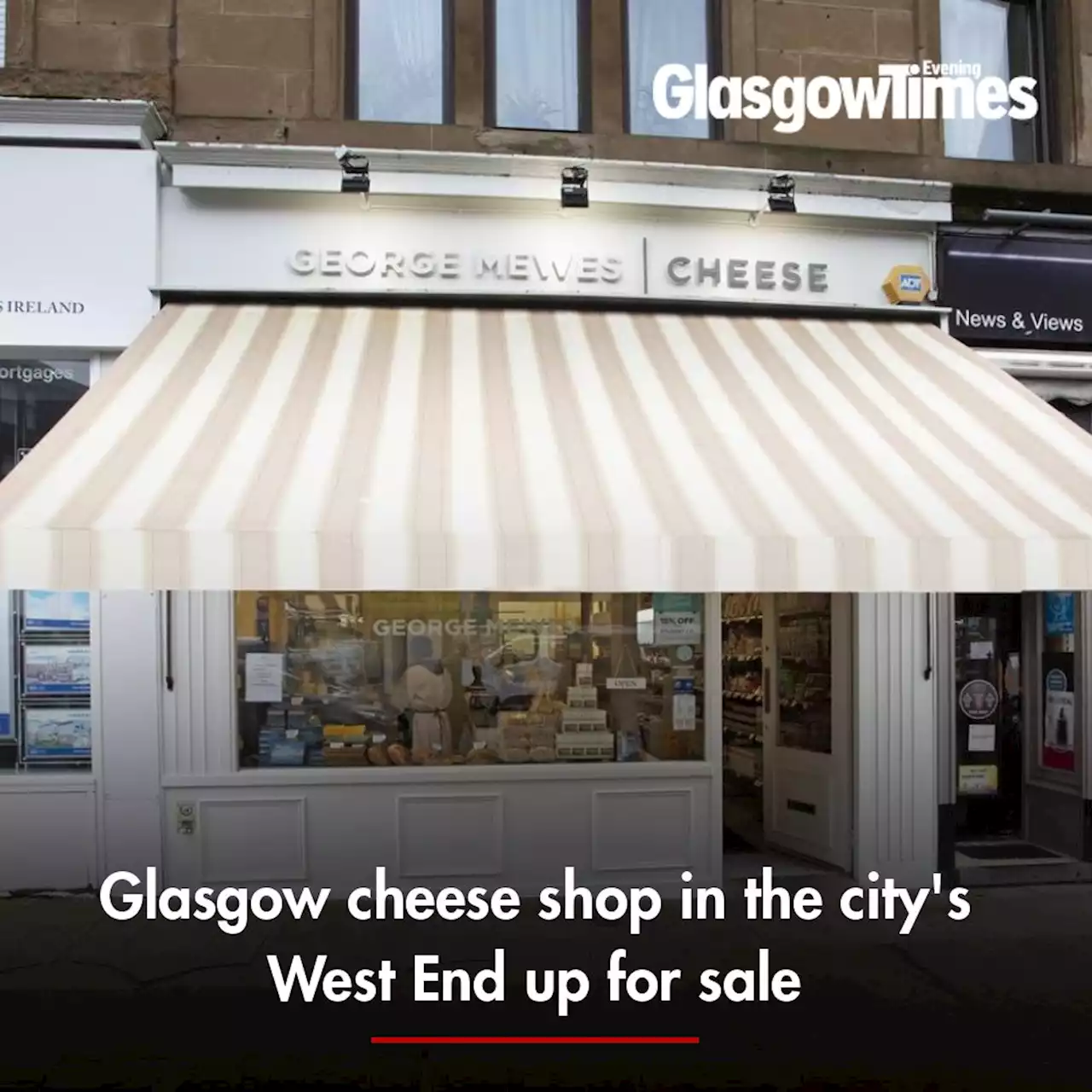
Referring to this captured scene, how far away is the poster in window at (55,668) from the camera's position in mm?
6574

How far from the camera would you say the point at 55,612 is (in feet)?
21.6

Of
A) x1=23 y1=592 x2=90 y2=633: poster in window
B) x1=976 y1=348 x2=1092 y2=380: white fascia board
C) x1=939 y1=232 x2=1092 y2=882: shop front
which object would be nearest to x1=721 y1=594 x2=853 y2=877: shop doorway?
x1=939 y1=232 x2=1092 y2=882: shop front

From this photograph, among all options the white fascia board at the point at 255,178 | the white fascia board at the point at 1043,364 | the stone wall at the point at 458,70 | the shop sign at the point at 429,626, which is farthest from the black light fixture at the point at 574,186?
the white fascia board at the point at 1043,364

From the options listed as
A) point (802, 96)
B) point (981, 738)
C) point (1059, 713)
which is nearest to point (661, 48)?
point (802, 96)

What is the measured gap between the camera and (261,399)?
5.07 m

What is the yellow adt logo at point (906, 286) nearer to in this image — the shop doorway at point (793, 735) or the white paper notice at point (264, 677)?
the shop doorway at point (793, 735)

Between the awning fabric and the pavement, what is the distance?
2185mm

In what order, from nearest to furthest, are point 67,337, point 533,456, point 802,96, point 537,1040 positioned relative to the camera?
point 537,1040 → point 533,456 → point 67,337 → point 802,96

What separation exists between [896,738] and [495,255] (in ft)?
14.8

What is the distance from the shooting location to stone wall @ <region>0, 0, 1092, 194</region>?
6555 millimetres

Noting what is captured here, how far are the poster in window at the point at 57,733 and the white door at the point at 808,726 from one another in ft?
17.3

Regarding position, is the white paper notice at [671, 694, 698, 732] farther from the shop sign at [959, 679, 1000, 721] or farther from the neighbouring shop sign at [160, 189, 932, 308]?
the neighbouring shop sign at [160, 189, 932, 308]

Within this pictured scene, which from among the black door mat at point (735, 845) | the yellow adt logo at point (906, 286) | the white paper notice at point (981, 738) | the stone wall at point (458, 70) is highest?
the stone wall at point (458, 70)

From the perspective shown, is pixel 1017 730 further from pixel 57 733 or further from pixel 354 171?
pixel 57 733
